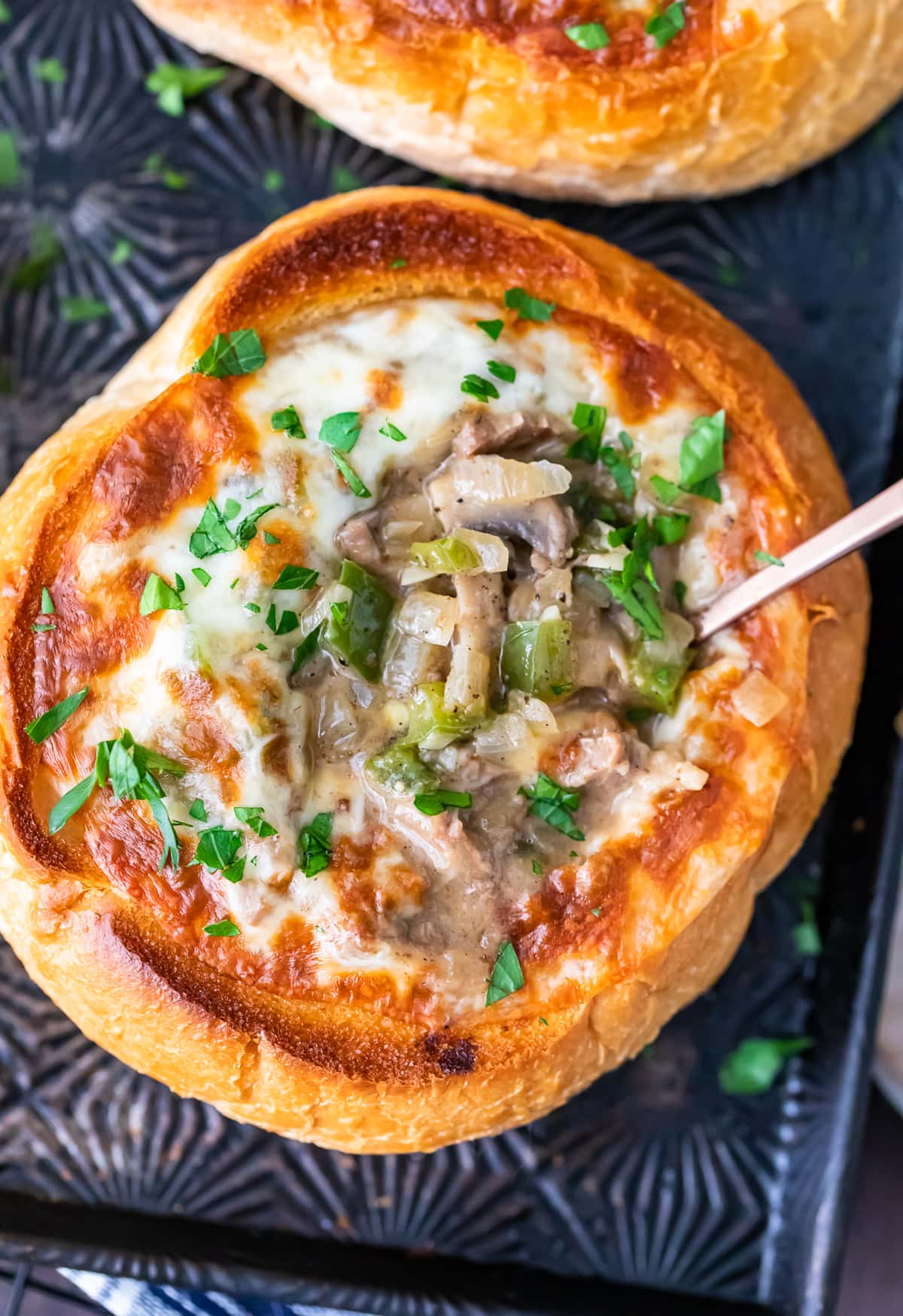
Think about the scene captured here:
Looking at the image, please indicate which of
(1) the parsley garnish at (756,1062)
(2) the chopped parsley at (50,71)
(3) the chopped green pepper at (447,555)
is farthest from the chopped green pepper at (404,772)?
(2) the chopped parsley at (50,71)

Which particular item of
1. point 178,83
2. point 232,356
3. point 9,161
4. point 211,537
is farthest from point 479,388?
point 9,161

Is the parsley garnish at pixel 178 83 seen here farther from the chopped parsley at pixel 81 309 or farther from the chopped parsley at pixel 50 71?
the chopped parsley at pixel 81 309

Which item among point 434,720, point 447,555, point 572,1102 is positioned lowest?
point 572,1102

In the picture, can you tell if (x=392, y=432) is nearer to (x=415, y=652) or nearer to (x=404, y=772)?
(x=415, y=652)

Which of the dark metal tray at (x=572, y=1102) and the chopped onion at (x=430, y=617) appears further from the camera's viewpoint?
the dark metal tray at (x=572, y=1102)

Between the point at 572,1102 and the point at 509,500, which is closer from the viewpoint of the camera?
the point at 509,500

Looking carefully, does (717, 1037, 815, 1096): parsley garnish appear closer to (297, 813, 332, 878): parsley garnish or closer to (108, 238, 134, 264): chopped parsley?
(297, 813, 332, 878): parsley garnish

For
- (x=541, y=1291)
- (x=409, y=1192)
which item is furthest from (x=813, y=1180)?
(x=409, y=1192)
